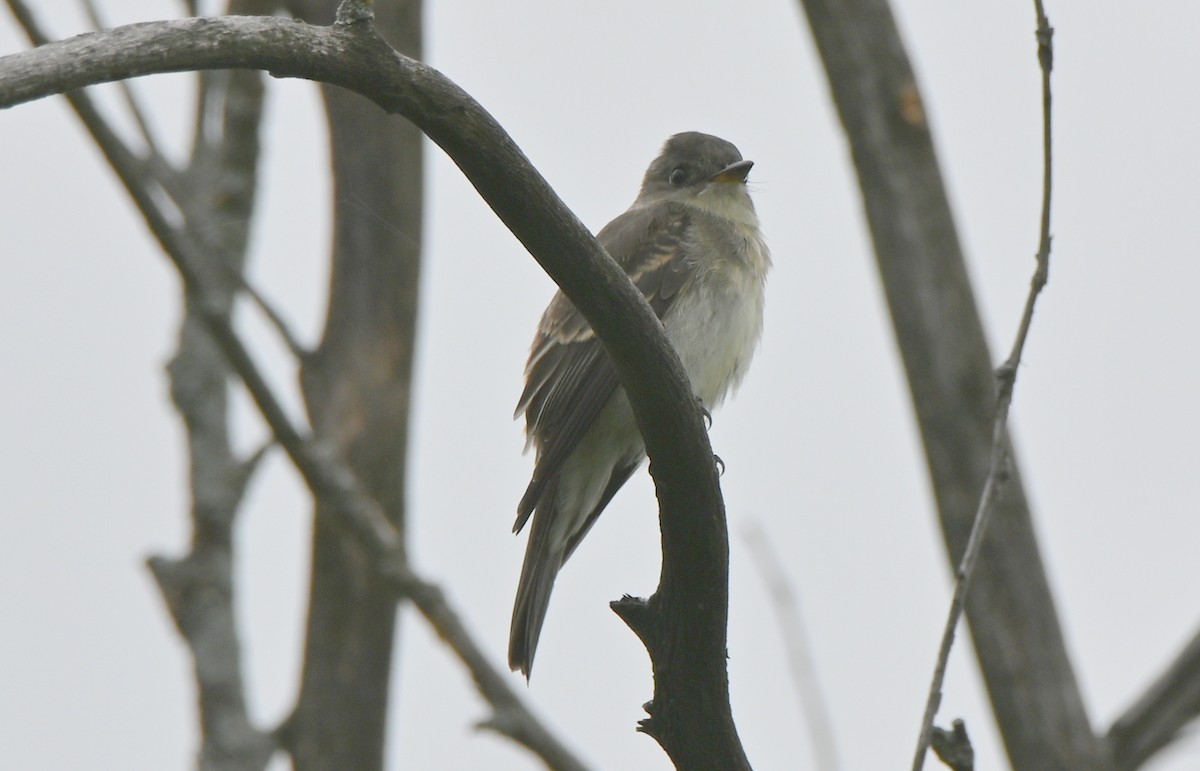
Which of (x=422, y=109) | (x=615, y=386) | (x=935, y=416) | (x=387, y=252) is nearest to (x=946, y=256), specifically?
(x=935, y=416)

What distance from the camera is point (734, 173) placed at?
5754mm

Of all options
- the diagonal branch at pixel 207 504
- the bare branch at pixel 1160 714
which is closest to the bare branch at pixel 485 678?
the diagonal branch at pixel 207 504

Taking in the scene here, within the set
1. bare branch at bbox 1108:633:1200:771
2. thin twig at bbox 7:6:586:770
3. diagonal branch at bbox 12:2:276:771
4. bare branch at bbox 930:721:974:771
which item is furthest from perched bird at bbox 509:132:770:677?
bare branch at bbox 1108:633:1200:771

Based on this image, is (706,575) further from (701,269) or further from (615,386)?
(701,269)

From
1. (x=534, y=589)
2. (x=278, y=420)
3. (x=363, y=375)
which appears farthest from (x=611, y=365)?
(x=363, y=375)

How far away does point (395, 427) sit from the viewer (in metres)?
6.16

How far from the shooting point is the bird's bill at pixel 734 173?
18.6ft

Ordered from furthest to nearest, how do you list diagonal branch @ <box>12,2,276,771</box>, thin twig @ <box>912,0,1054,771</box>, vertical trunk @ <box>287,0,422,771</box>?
1. vertical trunk @ <box>287,0,422,771</box>
2. diagonal branch @ <box>12,2,276,771</box>
3. thin twig @ <box>912,0,1054,771</box>

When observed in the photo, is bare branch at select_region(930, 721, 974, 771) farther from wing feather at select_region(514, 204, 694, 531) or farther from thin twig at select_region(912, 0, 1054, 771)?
wing feather at select_region(514, 204, 694, 531)

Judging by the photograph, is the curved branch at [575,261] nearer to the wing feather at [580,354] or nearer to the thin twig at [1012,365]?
the thin twig at [1012,365]

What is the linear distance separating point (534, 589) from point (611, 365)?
750 millimetres

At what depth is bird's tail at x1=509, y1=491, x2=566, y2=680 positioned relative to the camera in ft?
14.2

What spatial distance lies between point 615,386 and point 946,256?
155 centimetres

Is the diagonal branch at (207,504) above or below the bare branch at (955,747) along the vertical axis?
above
